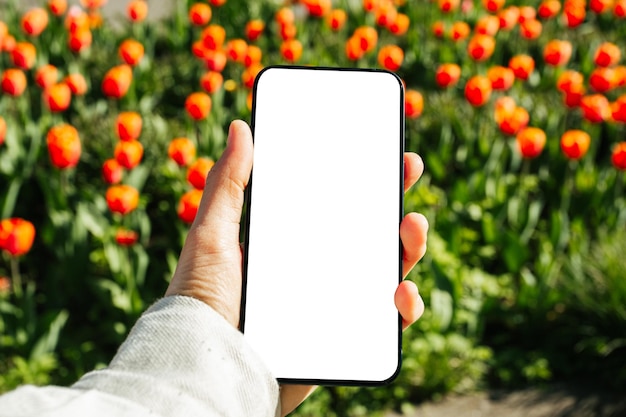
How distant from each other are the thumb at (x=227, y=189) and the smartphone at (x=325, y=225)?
0.04 meters

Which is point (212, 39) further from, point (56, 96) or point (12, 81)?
point (12, 81)

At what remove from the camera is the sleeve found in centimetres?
106

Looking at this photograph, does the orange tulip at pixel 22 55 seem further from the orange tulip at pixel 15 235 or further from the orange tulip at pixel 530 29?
the orange tulip at pixel 530 29

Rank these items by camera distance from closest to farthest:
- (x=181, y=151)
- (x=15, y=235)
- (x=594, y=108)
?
(x=15, y=235) < (x=181, y=151) < (x=594, y=108)

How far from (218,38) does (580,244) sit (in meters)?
2.06

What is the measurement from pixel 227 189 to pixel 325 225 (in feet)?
0.82

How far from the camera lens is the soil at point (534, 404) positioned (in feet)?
9.30

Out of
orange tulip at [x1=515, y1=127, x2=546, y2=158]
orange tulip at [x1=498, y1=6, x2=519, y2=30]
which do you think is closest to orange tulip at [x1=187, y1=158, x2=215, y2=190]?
orange tulip at [x1=515, y1=127, x2=546, y2=158]

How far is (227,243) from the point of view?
5.45 feet

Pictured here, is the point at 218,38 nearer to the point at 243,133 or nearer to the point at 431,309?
the point at 431,309

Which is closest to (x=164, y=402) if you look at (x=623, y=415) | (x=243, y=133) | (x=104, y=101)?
(x=243, y=133)

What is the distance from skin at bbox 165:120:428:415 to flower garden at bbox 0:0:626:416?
1.03 meters

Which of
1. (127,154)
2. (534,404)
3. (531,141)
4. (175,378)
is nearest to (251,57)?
(127,154)

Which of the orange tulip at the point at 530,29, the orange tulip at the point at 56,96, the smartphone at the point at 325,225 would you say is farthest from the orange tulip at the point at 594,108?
the orange tulip at the point at 56,96
